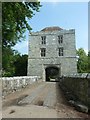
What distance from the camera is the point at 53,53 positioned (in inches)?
1575

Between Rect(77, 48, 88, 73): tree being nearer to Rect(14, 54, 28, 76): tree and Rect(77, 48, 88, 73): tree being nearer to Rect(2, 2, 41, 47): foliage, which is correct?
Rect(14, 54, 28, 76): tree

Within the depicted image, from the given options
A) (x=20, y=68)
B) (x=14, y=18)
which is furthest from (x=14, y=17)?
(x=20, y=68)

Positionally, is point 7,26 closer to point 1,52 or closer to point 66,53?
point 1,52

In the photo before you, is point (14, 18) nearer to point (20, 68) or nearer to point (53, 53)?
point (53, 53)

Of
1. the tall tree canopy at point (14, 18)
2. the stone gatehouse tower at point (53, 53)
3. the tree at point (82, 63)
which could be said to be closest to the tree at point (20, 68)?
the stone gatehouse tower at point (53, 53)

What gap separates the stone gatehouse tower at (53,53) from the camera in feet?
129

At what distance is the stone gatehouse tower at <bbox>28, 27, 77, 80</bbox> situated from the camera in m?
39.3

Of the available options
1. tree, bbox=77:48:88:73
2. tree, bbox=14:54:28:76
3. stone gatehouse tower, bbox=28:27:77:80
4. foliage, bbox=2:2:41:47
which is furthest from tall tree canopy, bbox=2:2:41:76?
tree, bbox=77:48:88:73

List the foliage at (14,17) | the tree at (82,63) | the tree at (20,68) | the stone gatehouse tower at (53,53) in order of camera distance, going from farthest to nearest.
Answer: the tree at (82,63), the tree at (20,68), the stone gatehouse tower at (53,53), the foliage at (14,17)

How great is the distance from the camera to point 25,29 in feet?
58.0

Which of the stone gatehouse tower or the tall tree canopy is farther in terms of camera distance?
the stone gatehouse tower

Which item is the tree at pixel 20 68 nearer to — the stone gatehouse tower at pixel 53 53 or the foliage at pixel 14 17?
the stone gatehouse tower at pixel 53 53

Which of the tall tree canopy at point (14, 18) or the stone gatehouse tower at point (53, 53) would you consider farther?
the stone gatehouse tower at point (53, 53)

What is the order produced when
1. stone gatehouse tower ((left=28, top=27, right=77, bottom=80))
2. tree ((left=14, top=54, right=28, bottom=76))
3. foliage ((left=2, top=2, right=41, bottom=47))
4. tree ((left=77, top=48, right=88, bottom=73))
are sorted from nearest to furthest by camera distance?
foliage ((left=2, top=2, right=41, bottom=47)) < stone gatehouse tower ((left=28, top=27, right=77, bottom=80)) < tree ((left=14, top=54, right=28, bottom=76)) < tree ((left=77, top=48, right=88, bottom=73))
